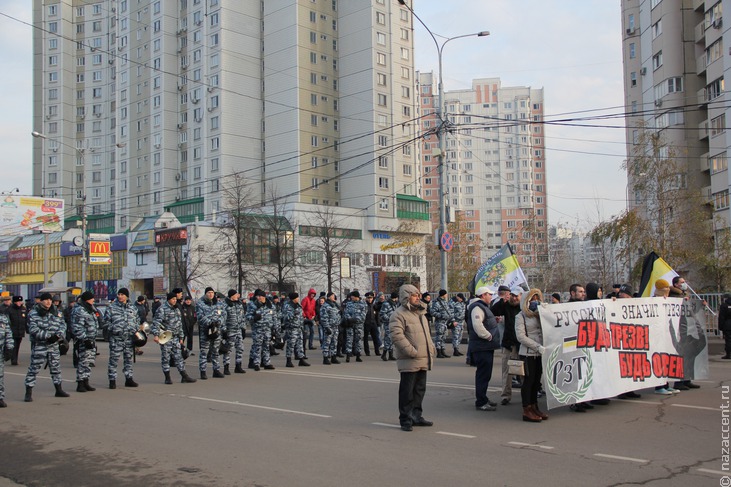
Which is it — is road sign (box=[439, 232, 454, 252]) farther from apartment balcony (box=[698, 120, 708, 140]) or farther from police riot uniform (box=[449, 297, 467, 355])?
apartment balcony (box=[698, 120, 708, 140])

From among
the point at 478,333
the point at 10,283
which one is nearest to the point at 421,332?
the point at 478,333

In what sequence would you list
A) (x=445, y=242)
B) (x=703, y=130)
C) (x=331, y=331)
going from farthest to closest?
(x=703, y=130) < (x=445, y=242) < (x=331, y=331)

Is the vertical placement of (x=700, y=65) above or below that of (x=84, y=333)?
above

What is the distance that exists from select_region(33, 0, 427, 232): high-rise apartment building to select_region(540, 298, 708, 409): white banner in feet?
206

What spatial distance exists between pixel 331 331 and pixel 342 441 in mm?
10044

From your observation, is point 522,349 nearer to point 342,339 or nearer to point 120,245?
point 342,339

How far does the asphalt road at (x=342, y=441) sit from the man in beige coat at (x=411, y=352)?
29 centimetres

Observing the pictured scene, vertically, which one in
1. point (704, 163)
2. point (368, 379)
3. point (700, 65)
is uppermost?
point (700, 65)

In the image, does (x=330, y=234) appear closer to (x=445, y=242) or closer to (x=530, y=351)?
(x=445, y=242)

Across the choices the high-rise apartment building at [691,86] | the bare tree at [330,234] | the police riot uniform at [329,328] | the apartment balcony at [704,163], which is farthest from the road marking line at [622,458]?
the apartment balcony at [704,163]

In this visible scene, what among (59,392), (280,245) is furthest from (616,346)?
(280,245)

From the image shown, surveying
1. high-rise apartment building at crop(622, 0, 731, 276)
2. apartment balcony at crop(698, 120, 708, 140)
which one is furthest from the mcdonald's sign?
apartment balcony at crop(698, 120, 708, 140)

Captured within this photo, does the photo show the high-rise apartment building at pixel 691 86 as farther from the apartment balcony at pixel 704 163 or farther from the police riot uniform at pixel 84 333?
the police riot uniform at pixel 84 333

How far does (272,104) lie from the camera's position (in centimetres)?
7894
